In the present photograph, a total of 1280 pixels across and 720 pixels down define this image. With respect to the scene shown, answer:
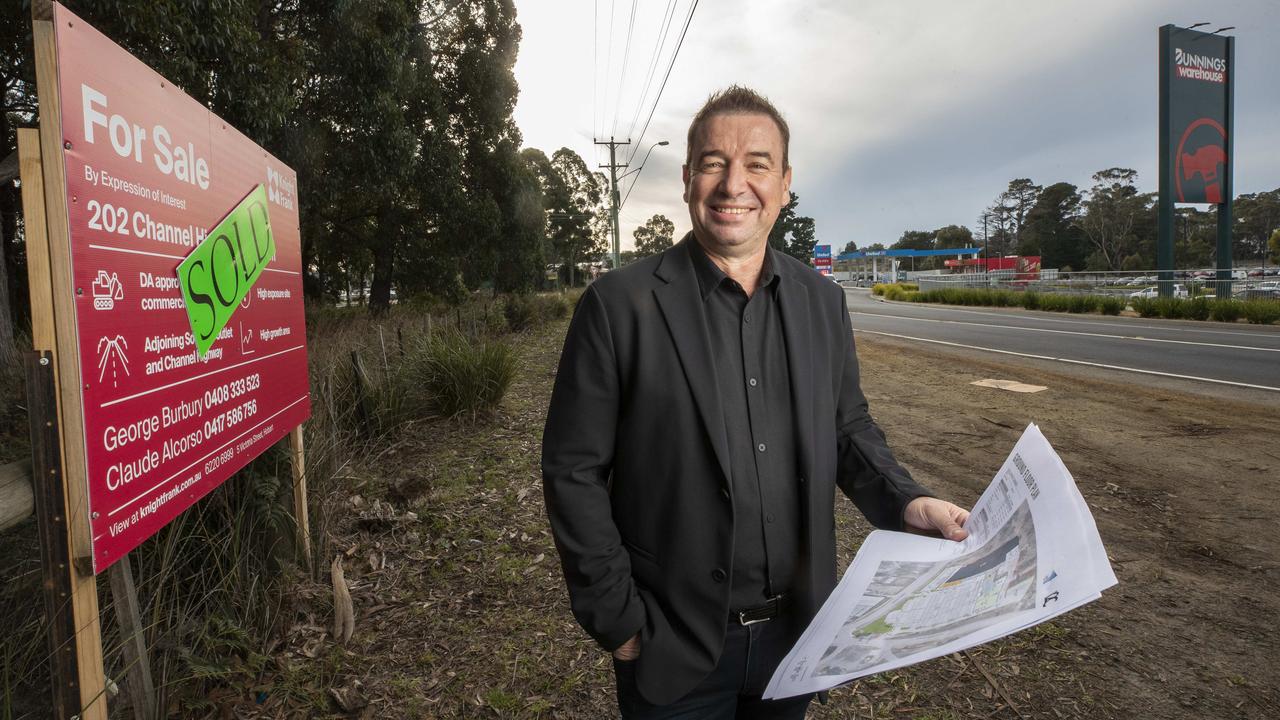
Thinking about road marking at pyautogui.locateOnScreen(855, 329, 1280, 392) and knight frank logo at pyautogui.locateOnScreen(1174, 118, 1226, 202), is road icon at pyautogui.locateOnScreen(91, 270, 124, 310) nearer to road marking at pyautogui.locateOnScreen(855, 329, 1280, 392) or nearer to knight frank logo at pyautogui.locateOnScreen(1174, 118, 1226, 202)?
road marking at pyautogui.locateOnScreen(855, 329, 1280, 392)

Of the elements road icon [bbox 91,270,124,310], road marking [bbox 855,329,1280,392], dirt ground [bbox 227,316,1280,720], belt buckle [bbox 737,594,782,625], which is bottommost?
dirt ground [bbox 227,316,1280,720]

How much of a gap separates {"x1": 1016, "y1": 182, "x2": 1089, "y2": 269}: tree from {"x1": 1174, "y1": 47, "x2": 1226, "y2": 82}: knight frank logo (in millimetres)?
62229

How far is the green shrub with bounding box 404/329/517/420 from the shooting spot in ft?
21.9

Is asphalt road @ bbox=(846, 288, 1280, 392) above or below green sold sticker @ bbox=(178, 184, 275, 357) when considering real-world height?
below

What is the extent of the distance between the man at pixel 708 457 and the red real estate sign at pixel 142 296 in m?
1.04

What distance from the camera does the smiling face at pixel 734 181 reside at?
1.63 meters

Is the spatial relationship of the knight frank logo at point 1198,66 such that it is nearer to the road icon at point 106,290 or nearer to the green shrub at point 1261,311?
the green shrub at point 1261,311

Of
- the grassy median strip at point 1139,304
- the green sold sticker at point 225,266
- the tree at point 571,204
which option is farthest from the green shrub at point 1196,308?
the tree at point 571,204

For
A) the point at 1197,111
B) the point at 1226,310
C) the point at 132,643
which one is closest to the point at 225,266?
the point at 132,643

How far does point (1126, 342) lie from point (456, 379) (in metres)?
13.0

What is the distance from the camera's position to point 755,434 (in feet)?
5.08

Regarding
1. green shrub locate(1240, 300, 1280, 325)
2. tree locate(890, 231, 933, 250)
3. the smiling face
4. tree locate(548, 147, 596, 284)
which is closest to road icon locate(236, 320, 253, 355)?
the smiling face

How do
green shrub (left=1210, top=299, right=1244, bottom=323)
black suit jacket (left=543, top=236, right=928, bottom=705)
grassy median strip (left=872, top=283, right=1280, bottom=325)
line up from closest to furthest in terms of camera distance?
black suit jacket (left=543, top=236, right=928, bottom=705), grassy median strip (left=872, top=283, right=1280, bottom=325), green shrub (left=1210, top=299, right=1244, bottom=323)

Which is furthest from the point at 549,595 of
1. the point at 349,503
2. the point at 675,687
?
the point at 675,687
